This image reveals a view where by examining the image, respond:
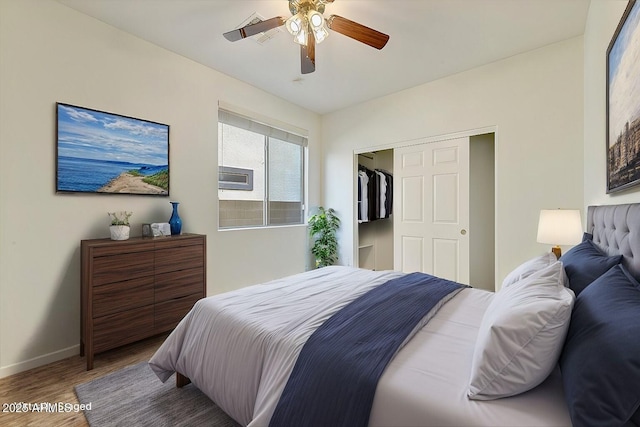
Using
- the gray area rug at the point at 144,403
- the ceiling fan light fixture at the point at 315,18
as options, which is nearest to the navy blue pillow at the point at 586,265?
the gray area rug at the point at 144,403

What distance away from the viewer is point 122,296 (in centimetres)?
222

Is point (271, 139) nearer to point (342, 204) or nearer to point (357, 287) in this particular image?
point (342, 204)

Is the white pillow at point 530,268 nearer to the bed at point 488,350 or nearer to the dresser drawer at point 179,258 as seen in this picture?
the bed at point 488,350

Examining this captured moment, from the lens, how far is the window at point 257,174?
348 cm

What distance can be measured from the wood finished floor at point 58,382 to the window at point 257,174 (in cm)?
158

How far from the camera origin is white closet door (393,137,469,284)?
11.0 ft

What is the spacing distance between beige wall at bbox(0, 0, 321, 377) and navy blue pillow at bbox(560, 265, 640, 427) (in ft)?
10.1

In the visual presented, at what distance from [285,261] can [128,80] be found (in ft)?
9.06

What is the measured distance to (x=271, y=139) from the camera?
4012 millimetres

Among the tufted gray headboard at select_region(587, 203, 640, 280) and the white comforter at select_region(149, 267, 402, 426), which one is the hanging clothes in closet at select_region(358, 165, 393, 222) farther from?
the tufted gray headboard at select_region(587, 203, 640, 280)

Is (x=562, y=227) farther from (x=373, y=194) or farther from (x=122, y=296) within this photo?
(x=122, y=296)

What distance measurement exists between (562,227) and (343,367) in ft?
7.28

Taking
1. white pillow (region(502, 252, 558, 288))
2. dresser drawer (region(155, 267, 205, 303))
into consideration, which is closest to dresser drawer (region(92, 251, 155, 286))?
dresser drawer (region(155, 267, 205, 303))

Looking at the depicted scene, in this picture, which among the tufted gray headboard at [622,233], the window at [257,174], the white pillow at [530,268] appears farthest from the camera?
the window at [257,174]
